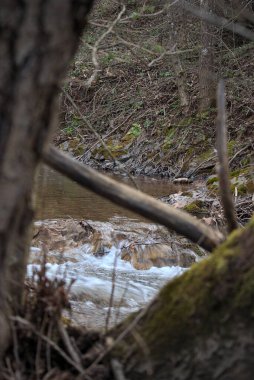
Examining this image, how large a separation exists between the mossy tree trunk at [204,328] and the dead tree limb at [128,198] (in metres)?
0.35

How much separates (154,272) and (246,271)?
16.4 feet

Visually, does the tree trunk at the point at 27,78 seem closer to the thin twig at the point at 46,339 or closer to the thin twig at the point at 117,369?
the thin twig at the point at 46,339

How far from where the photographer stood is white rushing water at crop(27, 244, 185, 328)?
520 centimetres

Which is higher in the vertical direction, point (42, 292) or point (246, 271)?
point (246, 271)

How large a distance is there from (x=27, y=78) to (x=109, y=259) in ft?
19.0

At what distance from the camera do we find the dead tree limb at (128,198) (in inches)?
86.7

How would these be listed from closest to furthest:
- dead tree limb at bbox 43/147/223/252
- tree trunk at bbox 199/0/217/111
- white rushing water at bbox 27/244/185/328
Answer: dead tree limb at bbox 43/147/223/252
white rushing water at bbox 27/244/185/328
tree trunk at bbox 199/0/217/111

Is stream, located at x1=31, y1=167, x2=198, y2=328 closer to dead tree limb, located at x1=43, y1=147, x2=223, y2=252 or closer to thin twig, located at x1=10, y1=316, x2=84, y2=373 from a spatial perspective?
dead tree limb, located at x1=43, y1=147, x2=223, y2=252

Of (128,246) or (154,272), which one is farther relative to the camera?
(128,246)

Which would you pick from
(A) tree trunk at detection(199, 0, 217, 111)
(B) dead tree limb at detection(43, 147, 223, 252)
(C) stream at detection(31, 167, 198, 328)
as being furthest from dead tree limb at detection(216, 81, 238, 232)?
(A) tree trunk at detection(199, 0, 217, 111)

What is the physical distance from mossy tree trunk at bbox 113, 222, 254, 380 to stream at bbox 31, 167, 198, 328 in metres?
2.71

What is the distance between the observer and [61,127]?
17.7 meters

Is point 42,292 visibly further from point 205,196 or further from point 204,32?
point 204,32

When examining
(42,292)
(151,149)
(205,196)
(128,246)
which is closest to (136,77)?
(151,149)
